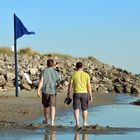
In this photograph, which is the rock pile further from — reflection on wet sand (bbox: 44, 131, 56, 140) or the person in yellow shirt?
reflection on wet sand (bbox: 44, 131, 56, 140)

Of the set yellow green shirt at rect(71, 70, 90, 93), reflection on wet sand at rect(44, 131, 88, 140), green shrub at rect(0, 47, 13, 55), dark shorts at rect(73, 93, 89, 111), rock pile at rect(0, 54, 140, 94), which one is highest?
green shrub at rect(0, 47, 13, 55)

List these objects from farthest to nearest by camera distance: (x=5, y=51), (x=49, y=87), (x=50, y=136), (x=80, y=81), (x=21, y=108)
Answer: (x=5, y=51), (x=21, y=108), (x=49, y=87), (x=80, y=81), (x=50, y=136)

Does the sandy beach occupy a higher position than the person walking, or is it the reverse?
the person walking

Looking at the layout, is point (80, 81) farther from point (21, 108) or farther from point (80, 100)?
point (21, 108)

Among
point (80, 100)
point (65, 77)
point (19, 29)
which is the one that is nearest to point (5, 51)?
point (65, 77)

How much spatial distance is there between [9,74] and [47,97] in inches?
685

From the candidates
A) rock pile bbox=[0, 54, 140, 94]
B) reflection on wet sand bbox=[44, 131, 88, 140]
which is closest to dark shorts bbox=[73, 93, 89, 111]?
reflection on wet sand bbox=[44, 131, 88, 140]

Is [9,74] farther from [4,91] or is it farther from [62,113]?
[62,113]

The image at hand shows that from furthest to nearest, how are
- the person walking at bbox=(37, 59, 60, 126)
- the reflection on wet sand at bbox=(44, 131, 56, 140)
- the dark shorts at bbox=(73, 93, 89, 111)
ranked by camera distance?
the person walking at bbox=(37, 59, 60, 126), the dark shorts at bbox=(73, 93, 89, 111), the reflection on wet sand at bbox=(44, 131, 56, 140)

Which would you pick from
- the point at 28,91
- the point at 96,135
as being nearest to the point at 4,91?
the point at 28,91

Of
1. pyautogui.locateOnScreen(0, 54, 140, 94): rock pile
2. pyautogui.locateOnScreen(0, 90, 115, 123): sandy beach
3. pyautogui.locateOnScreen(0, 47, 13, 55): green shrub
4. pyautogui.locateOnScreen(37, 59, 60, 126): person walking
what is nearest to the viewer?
pyautogui.locateOnScreen(37, 59, 60, 126): person walking

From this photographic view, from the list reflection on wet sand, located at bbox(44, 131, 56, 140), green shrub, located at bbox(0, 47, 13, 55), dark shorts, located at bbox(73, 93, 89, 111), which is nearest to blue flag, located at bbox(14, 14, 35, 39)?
dark shorts, located at bbox(73, 93, 89, 111)

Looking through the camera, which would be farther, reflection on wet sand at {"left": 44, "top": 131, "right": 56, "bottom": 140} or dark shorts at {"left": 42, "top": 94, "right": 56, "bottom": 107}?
dark shorts at {"left": 42, "top": 94, "right": 56, "bottom": 107}

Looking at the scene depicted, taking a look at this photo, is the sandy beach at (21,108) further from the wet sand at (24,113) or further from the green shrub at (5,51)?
the green shrub at (5,51)
